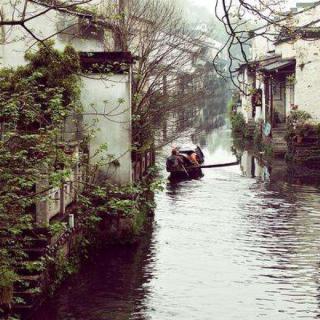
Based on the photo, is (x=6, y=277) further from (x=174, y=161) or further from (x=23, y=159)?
(x=174, y=161)

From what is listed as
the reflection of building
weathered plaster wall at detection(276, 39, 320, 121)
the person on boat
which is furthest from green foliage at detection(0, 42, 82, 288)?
weathered plaster wall at detection(276, 39, 320, 121)

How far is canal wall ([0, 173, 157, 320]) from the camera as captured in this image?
10680mm

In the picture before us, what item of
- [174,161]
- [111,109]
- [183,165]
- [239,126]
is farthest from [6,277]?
[239,126]

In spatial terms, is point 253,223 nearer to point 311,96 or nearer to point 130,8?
point 130,8

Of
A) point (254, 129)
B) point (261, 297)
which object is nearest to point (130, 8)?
point (261, 297)

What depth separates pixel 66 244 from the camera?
43.8 feet

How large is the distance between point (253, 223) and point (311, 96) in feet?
54.6

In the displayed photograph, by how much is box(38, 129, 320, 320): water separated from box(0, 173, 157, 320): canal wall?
0.34m

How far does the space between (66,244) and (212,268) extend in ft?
12.4

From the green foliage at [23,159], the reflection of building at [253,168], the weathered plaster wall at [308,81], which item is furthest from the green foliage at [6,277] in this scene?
the weathered plaster wall at [308,81]

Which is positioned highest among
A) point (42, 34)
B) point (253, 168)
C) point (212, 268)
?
point (42, 34)

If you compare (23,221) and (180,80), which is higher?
(180,80)

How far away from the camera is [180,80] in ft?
84.3

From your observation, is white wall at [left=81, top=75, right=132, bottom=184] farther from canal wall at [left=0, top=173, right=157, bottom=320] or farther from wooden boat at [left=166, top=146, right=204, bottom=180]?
wooden boat at [left=166, top=146, right=204, bottom=180]
